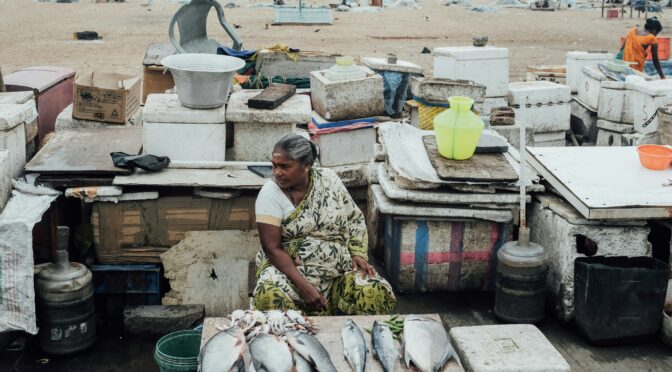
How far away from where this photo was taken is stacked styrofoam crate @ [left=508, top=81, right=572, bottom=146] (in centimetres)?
863

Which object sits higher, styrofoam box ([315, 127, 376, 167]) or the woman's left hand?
styrofoam box ([315, 127, 376, 167])

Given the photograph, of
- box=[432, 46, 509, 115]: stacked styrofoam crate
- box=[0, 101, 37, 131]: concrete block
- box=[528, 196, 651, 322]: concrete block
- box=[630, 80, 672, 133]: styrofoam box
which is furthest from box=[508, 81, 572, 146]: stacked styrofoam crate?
box=[0, 101, 37, 131]: concrete block

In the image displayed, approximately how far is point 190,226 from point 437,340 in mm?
2293

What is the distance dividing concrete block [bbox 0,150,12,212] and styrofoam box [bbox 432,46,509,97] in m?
4.95

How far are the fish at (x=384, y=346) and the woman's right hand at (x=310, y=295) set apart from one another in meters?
0.56

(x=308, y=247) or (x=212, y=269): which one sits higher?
(x=308, y=247)

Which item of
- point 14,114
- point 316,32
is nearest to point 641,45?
point 14,114

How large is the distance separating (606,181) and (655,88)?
338 cm

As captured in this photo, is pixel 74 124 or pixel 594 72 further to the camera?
pixel 594 72

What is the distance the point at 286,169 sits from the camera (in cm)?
421

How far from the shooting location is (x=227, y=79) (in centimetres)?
562

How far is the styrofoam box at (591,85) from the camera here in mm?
8891

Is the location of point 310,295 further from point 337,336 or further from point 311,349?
point 311,349

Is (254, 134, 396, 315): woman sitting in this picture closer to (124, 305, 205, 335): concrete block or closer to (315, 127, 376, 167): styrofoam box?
(124, 305, 205, 335): concrete block
